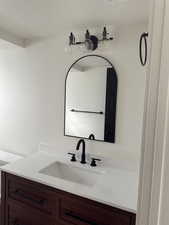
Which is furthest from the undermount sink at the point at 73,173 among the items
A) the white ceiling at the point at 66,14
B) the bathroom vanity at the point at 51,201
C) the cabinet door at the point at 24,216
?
the white ceiling at the point at 66,14

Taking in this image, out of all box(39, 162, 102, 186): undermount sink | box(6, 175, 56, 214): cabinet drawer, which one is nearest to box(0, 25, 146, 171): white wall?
box(39, 162, 102, 186): undermount sink

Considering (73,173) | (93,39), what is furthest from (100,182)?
(93,39)

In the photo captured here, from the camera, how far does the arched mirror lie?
1.72 m

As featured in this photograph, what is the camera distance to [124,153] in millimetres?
1695

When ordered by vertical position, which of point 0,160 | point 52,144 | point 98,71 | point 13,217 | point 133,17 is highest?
point 133,17

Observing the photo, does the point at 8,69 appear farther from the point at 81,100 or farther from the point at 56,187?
the point at 56,187

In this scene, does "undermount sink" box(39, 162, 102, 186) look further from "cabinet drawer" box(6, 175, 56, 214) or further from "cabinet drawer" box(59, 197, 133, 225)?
"cabinet drawer" box(59, 197, 133, 225)

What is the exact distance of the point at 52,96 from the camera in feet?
6.56

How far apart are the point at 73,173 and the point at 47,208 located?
410 mm

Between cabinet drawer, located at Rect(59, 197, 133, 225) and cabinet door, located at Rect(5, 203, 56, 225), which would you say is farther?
cabinet door, located at Rect(5, 203, 56, 225)

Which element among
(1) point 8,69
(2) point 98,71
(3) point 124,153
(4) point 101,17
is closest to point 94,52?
(2) point 98,71

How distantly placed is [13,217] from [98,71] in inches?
58.5

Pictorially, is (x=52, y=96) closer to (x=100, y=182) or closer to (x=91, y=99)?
(x=91, y=99)

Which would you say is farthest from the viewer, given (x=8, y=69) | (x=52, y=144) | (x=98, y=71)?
Result: (x=8, y=69)
